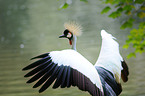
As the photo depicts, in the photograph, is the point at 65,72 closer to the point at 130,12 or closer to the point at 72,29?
the point at 72,29

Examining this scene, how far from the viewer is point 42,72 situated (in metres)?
3.48

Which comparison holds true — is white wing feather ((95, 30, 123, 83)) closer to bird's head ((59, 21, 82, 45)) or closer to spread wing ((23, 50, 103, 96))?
bird's head ((59, 21, 82, 45))

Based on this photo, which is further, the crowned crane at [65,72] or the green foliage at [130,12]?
the green foliage at [130,12]

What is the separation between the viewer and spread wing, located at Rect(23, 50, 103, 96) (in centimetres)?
344

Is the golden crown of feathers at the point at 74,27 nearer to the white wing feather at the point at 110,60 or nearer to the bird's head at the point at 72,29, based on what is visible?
the bird's head at the point at 72,29

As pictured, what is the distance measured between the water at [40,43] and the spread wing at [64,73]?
4.46 m

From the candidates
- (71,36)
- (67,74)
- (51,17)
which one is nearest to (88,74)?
(67,74)

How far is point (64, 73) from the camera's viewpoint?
11.5ft

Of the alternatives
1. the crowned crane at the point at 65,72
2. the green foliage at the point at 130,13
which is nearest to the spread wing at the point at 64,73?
the crowned crane at the point at 65,72

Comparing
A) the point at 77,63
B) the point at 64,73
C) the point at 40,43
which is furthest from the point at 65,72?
the point at 40,43

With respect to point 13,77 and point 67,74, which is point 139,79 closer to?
point 13,77

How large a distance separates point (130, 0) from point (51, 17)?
20323 millimetres

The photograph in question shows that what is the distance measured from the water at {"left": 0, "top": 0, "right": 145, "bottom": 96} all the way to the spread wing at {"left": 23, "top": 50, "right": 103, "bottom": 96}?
4463 millimetres

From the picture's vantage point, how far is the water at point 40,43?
8727 mm
